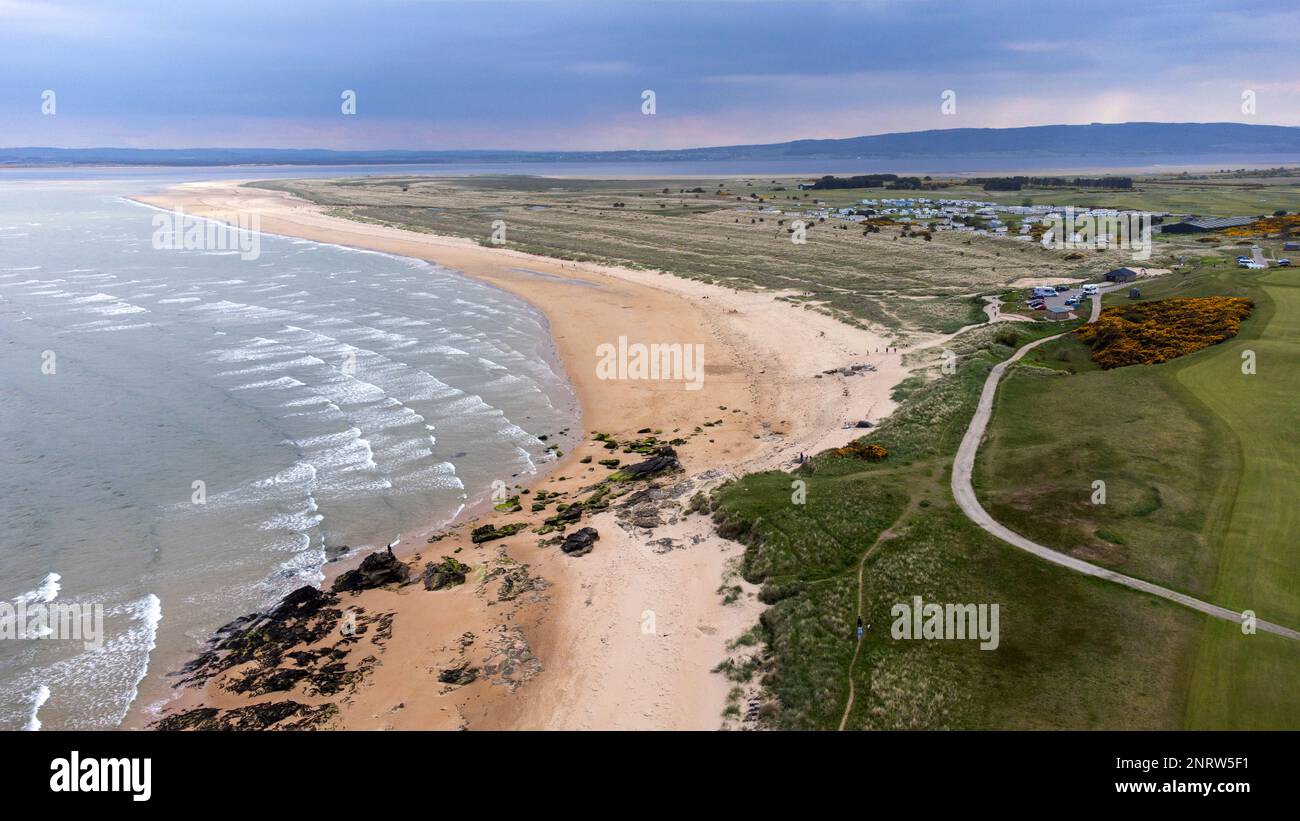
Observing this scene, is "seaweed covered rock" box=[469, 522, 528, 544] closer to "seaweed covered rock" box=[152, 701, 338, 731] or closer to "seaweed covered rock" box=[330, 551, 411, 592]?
"seaweed covered rock" box=[330, 551, 411, 592]

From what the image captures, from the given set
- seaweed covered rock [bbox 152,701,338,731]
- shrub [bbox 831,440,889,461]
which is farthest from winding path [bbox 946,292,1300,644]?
seaweed covered rock [bbox 152,701,338,731]

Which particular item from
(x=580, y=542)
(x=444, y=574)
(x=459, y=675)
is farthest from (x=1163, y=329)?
(x=459, y=675)

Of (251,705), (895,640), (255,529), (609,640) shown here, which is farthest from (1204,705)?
(255,529)

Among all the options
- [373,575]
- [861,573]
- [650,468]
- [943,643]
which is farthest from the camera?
[650,468]

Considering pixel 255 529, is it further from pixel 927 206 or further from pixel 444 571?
pixel 927 206

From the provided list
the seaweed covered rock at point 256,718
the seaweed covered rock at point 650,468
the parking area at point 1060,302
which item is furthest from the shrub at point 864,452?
the parking area at point 1060,302

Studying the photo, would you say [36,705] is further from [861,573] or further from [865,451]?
[865,451]
